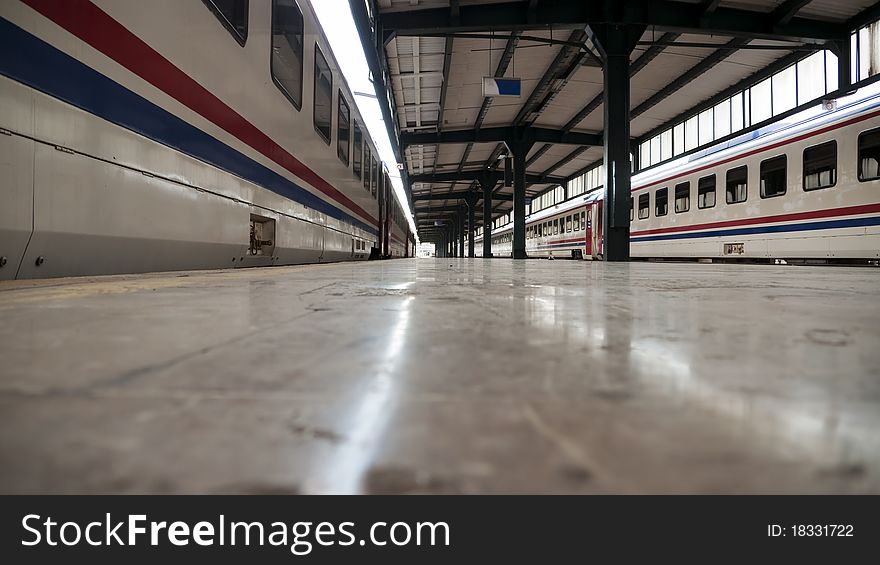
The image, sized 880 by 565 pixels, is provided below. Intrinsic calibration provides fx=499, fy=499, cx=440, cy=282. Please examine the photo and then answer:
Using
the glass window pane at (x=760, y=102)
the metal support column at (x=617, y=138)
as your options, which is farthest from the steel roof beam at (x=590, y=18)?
the glass window pane at (x=760, y=102)

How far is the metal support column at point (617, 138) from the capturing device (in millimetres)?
8484

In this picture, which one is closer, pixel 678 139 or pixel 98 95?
pixel 98 95

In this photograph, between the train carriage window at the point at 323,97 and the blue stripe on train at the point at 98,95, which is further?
the train carriage window at the point at 323,97

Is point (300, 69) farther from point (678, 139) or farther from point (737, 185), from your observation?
point (678, 139)

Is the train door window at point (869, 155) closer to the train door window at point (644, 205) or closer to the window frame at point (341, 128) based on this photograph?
the train door window at point (644, 205)

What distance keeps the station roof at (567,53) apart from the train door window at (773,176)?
255cm

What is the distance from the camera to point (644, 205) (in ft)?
38.4

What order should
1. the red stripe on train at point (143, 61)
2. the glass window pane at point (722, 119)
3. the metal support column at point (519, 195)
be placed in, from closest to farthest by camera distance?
the red stripe on train at point (143, 61)
the glass window pane at point (722, 119)
the metal support column at point (519, 195)

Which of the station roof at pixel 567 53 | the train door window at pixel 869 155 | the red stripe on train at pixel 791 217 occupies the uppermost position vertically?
the station roof at pixel 567 53

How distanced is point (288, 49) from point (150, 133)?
7.64 ft

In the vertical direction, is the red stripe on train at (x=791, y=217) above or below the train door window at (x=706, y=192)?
below

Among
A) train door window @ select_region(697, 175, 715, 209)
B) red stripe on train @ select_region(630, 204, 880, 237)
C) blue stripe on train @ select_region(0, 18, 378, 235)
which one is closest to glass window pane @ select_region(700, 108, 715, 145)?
red stripe on train @ select_region(630, 204, 880, 237)

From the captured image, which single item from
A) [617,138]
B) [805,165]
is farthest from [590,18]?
[805,165]
